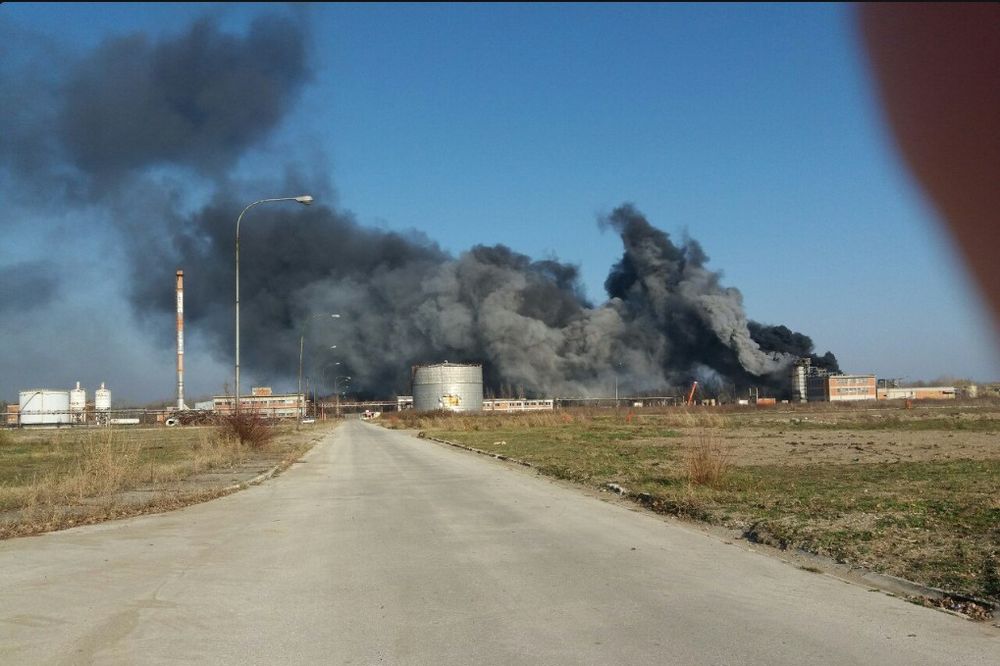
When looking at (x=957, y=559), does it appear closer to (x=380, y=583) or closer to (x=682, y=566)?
(x=682, y=566)

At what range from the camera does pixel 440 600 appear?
7.48m

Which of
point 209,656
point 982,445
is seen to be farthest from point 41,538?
point 982,445

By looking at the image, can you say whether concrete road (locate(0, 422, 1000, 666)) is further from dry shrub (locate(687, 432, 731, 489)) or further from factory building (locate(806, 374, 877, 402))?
factory building (locate(806, 374, 877, 402))

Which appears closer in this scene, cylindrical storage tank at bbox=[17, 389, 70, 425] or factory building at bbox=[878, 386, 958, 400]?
cylindrical storage tank at bbox=[17, 389, 70, 425]

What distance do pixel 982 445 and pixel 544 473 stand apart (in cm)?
1602

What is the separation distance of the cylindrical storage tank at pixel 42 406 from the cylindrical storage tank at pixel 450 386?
44.6m

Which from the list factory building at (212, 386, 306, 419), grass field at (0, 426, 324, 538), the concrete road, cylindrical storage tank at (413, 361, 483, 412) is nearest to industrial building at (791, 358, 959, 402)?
cylindrical storage tank at (413, 361, 483, 412)

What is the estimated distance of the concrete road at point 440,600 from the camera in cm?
591

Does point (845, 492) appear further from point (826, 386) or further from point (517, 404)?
point (517, 404)

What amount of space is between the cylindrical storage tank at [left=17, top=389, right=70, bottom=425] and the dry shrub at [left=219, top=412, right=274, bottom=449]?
186 feet

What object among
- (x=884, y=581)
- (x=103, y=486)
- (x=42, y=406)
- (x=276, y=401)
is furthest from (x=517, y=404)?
(x=884, y=581)

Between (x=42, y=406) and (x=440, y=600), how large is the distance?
86.6 meters

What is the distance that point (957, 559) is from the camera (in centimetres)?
886

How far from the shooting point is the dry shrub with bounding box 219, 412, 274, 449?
31.2 m
